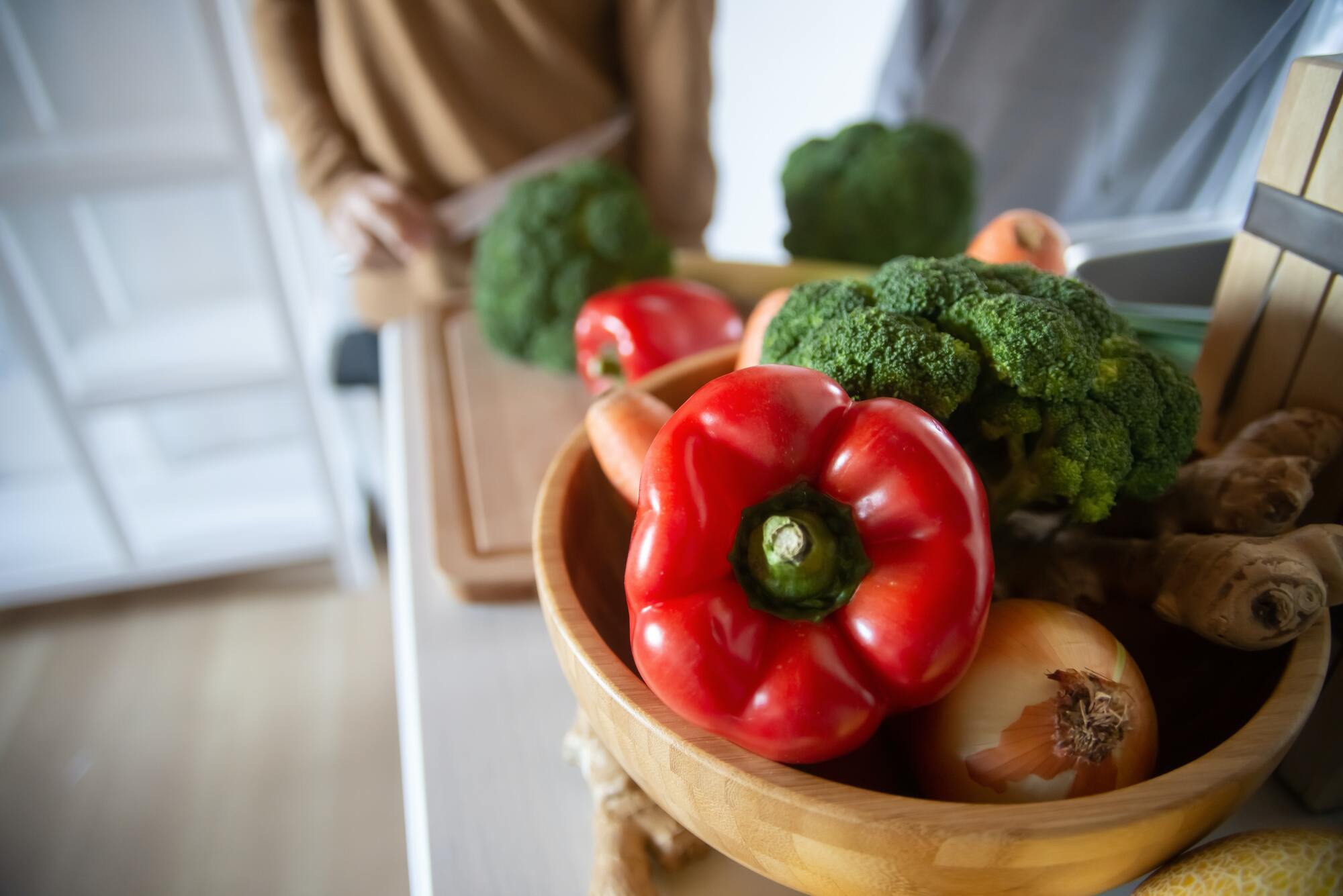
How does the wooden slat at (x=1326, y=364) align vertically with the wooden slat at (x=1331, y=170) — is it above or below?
below

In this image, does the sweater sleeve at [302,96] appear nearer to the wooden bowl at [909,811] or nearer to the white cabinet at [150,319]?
the white cabinet at [150,319]

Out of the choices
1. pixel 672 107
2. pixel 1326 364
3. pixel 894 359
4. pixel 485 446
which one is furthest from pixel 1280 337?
pixel 672 107

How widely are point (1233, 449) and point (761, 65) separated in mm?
1599

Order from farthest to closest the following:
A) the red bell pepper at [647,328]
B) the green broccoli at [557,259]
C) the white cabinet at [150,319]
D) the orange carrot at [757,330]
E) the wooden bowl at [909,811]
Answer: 1. the white cabinet at [150,319]
2. the green broccoli at [557,259]
3. the red bell pepper at [647,328]
4. the orange carrot at [757,330]
5. the wooden bowl at [909,811]

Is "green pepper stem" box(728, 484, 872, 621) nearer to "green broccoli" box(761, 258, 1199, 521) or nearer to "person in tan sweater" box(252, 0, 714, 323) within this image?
"green broccoli" box(761, 258, 1199, 521)

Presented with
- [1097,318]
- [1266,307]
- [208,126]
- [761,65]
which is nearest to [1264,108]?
[1266,307]

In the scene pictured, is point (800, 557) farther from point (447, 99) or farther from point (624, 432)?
point (447, 99)

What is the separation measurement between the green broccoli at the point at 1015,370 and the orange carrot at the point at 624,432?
0.08 metres

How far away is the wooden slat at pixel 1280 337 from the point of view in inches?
18.3

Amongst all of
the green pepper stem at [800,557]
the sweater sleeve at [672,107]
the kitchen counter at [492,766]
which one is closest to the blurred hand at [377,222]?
the sweater sleeve at [672,107]

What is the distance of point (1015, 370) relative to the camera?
0.39 meters

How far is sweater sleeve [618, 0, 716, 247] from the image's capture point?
1.11 m

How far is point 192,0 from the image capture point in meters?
1.23

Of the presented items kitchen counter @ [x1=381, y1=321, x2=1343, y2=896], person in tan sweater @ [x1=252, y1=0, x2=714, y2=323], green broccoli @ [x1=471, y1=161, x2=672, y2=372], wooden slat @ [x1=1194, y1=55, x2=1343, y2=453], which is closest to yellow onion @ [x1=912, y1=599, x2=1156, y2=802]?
kitchen counter @ [x1=381, y1=321, x2=1343, y2=896]
